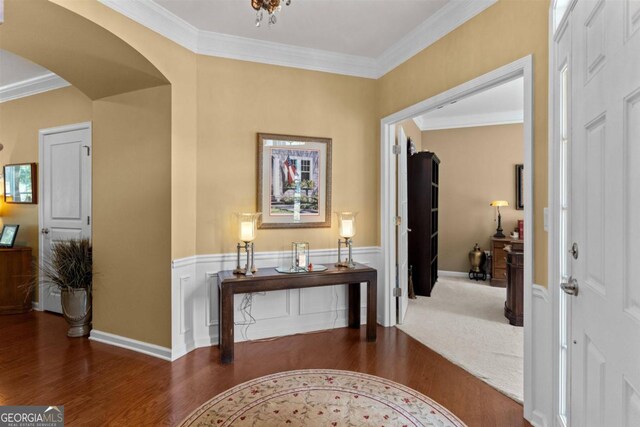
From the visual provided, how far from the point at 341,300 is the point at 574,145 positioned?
272 cm

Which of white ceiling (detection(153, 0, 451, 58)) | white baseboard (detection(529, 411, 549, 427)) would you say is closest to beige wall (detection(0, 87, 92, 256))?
white ceiling (detection(153, 0, 451, 58))

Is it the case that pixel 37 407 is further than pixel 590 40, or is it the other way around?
pixel 37 407

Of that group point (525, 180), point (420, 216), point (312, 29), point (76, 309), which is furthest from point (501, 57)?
point (76, 309)

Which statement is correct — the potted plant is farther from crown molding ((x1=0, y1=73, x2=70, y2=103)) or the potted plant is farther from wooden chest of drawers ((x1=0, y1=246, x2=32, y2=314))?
crown molding ((x1=0, y1=73, x2=70, y2=103))

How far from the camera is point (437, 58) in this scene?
2846mm

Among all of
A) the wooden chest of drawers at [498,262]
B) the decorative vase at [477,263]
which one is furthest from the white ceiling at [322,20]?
the decorative vase at [477,263]

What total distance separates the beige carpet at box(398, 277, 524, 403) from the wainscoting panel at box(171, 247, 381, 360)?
793mm

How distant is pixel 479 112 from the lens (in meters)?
5.89

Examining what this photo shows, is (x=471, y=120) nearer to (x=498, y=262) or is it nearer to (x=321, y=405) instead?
(x=498, y=262)

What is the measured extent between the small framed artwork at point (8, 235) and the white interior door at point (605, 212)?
18.4 ft

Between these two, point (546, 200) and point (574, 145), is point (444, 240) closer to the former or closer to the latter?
point (546, 200)

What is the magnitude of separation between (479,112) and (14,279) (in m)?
7.15

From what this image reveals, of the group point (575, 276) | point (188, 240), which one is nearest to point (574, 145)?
point (575, 276)

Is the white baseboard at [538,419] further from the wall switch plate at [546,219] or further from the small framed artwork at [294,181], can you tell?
the small framed artwork at [294,181]
